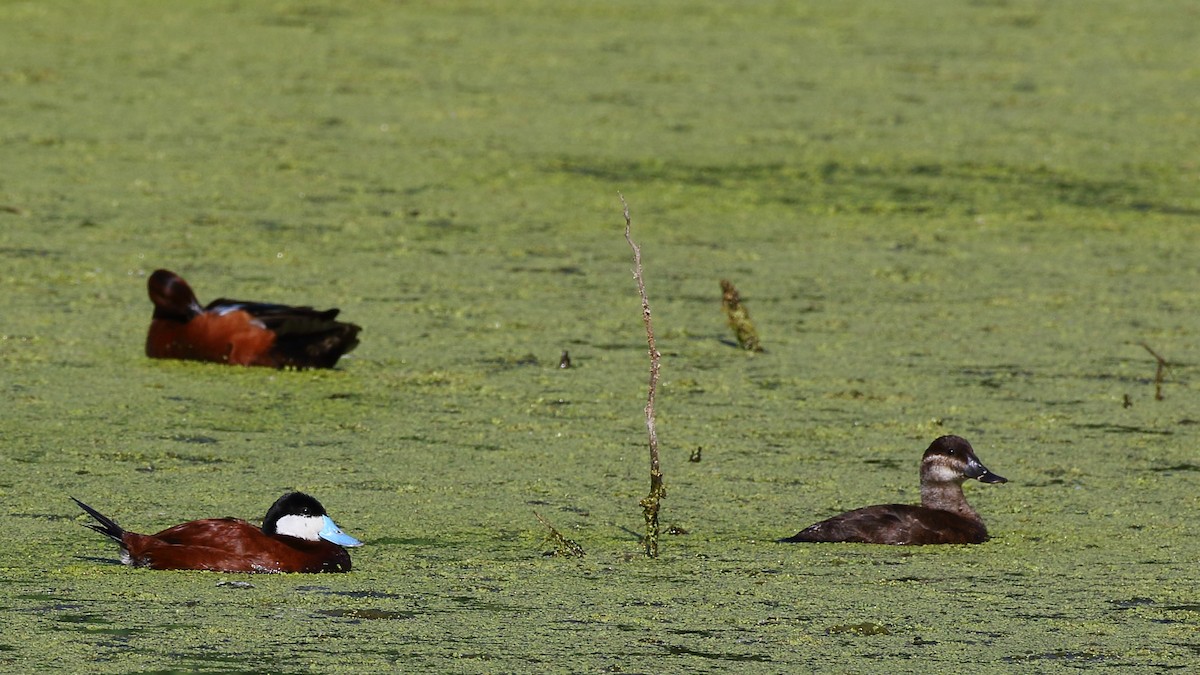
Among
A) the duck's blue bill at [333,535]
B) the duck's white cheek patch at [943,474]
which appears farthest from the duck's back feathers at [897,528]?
the duck's blue bill at [333,535]

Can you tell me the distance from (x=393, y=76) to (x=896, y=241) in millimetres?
2880

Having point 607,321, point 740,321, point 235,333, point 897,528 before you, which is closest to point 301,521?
point 897,528

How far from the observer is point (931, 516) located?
15.1 ft

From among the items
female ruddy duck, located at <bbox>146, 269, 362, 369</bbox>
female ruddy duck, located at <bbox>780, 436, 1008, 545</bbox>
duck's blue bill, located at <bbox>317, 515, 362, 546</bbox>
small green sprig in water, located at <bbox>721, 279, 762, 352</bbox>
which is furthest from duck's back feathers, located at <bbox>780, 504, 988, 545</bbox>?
female ruddy duck, located at <bbox>146, 269, 362, 369</bbox>

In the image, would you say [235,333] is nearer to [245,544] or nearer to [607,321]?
[607,321]

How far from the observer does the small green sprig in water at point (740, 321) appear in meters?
6.32

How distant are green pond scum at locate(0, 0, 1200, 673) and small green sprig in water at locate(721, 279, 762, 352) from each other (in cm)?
13

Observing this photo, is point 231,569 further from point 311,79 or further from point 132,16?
point 132,16

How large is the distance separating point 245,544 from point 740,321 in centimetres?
258

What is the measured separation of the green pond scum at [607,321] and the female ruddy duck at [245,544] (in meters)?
0.06

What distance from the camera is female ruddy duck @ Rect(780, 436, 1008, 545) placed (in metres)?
4.49

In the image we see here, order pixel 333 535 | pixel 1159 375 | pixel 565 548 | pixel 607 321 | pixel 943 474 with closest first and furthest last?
pixel 333 535, pixel 565 548, pixel 943 474, pixel 1159 375, pixel 607 321

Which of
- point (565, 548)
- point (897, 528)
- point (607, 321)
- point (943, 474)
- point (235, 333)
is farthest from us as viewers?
point (607, 321)

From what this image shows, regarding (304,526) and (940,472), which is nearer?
(304,526)
